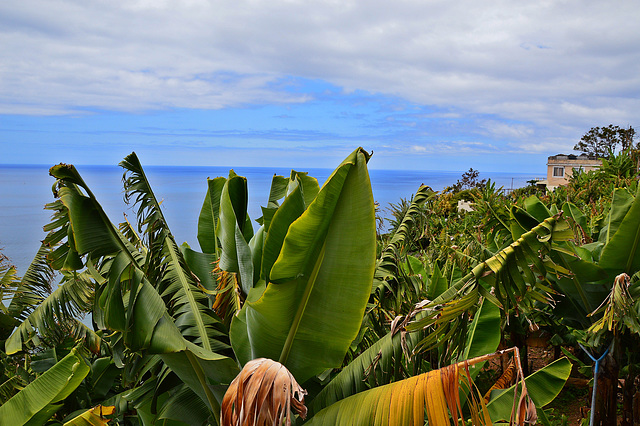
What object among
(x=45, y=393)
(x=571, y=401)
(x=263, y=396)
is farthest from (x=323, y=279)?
→ (x=571, y=401)

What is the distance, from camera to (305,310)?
313cm

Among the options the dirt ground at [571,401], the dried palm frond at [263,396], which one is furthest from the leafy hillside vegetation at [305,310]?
the dirt ground at [571,401]

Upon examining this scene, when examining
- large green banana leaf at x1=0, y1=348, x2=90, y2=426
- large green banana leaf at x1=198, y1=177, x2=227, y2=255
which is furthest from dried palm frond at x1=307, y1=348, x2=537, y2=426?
large green banana leaf at x1=0, y1=348, x2=90, y2=426

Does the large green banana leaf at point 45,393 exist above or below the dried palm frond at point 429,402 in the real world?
below

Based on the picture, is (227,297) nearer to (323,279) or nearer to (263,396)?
(323,279)

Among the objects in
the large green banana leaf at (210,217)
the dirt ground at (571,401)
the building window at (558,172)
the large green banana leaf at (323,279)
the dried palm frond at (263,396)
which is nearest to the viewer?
the dried palm frond at (263,396)

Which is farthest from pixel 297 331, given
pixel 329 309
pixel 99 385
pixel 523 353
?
pixel 523 353

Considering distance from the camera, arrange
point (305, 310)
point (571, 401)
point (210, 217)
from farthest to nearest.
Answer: point (571, 401), point (210, 217), point (305, 310)

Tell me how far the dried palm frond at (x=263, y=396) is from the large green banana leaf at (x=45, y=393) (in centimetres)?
265

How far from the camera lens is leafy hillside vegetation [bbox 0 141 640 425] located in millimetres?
2619

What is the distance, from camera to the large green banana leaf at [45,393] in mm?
4293

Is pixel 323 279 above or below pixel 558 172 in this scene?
below

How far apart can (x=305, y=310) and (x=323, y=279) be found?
296mm

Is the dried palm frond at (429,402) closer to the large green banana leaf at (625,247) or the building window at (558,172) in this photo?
the large green banana leaf at (625,247)
